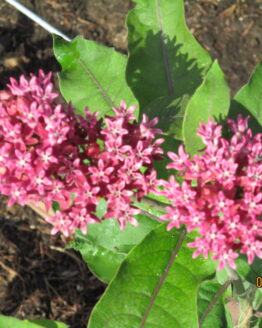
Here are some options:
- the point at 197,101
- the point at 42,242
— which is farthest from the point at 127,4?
the point at 197,101

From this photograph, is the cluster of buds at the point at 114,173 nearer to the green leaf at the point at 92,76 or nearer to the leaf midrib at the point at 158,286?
the leaf midrib at the point at 158,286

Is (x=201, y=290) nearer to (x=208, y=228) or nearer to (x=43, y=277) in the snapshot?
(x=208, y=228)

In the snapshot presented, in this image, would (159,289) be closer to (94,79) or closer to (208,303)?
(208,303)

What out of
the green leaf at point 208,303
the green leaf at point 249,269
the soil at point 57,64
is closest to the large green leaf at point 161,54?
the green leaf at point 249,269

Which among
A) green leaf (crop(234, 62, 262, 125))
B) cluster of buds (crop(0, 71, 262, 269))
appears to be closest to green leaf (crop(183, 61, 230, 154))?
cluster of buds (crop(0, 71, 262, 269))

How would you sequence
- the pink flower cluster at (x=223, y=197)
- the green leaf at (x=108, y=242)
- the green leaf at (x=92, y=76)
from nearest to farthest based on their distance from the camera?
the pink flower cluster at (x=223, y=197)
the green leaf at (x=92, y=76)
the green leaf at (x=108, y=242)
